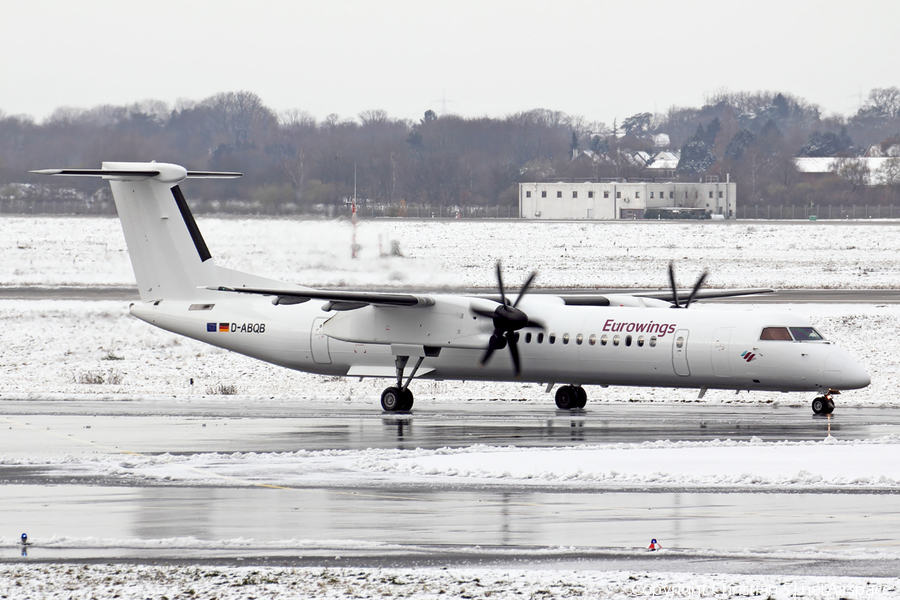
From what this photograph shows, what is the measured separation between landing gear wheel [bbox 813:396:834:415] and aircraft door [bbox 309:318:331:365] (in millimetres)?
11013

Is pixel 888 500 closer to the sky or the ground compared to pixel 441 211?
closer to the ground

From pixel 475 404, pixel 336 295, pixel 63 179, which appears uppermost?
pixel 63 179

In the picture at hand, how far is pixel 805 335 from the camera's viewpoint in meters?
23.0

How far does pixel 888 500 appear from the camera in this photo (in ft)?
46.2

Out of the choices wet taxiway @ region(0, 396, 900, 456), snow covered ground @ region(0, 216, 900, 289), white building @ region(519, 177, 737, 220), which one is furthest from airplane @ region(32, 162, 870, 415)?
Result: white building @ region(519, 177, 737, 220)

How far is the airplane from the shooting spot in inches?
907

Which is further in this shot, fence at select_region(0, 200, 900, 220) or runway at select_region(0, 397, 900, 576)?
fence at select_region(0, 200, 900, 220)

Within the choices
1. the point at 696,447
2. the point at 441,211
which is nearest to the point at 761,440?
the point at 696,447

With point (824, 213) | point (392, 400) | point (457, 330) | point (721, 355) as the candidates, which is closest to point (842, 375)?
point (721, 355)

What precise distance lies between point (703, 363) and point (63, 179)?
24.7 meters

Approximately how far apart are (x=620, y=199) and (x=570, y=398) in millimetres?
92505

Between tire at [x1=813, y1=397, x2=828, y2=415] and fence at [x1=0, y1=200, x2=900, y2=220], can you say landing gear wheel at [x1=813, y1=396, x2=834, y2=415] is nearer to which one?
tire at [x1=813, y1=397, x2=828, y2=415]

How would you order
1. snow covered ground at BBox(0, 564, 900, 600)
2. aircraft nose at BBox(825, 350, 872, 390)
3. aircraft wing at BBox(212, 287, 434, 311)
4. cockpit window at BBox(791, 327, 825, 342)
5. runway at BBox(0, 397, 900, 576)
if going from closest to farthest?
snow covered ground at BBox(0, 564, 900, 600)
runway at BBox(0, 397, 900, 576)
aircraft nose at BBox(825, 350, 872, 390)
cockpit window at BBox(791, 327, 825, 342)
aircraft wing at BBox(212, 287, 434, 311)

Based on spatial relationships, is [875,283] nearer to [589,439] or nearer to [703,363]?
[703,363]
